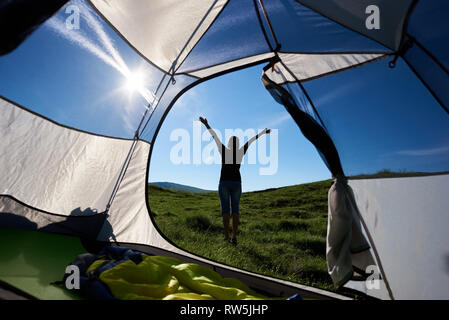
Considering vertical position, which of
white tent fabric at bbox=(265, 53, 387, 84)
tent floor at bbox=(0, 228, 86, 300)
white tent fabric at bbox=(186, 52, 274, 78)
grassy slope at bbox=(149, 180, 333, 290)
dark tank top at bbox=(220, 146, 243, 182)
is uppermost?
white tent fabric at bbox=(186, 52, 274, 78)

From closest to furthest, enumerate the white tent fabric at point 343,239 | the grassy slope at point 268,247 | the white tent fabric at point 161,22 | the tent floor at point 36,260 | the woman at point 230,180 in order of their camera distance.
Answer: the tent floor at point 36,260
the white tent fabric at point 343,239
the white tent fabric at point 161,22
the grassy slope at point 268,247
the woman at point 230,180

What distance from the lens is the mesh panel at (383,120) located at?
4.80 feet

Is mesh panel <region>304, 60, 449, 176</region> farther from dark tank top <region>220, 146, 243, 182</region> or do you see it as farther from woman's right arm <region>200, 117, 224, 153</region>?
dark tank top <region>220, 146, 243, 182</region>

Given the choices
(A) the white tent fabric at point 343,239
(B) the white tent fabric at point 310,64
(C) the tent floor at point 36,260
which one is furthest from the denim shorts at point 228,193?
(C) the tent floor at point 36,260

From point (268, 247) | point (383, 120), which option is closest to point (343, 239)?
point (383, 120)

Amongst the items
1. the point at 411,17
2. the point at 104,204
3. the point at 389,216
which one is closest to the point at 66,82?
the point at 104,204

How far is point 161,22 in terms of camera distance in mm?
2023

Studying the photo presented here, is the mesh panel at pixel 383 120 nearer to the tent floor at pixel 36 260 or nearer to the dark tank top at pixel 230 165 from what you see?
the dark tank top at pixel 230 165

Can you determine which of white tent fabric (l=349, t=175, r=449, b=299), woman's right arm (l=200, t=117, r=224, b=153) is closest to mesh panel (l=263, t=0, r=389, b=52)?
white tent fabric (l=349, t=175, r=449, b=299)

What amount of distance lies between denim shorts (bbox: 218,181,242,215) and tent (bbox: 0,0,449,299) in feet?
3.13

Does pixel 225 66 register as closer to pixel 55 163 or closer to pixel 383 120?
pixel 383 120

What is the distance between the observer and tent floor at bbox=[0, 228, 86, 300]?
4.53ft
